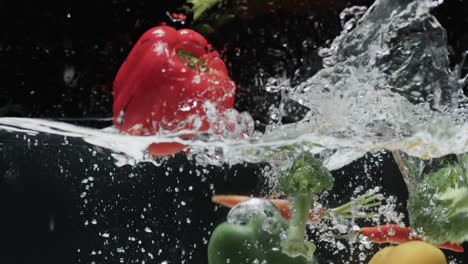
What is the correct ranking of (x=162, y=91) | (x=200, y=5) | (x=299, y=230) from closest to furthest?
(x=299, y=230) < (x=162, y=91) < (x=200, y=5)

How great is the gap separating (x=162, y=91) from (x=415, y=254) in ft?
2.00

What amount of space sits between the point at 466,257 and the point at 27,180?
3.52 feet

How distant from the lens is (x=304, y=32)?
126cm

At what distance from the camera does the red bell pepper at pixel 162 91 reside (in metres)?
0.93

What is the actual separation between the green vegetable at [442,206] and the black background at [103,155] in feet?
0.17

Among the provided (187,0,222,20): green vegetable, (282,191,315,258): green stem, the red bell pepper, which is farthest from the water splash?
(187,0,222,20): green vegetable

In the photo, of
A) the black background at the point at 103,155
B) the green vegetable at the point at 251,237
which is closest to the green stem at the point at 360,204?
the black background at the point at 103,155

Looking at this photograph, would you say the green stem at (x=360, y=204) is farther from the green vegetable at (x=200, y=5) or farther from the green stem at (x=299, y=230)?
the green vegetable at (x=200, y=5)

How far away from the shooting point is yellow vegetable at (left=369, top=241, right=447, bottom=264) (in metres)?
0.88

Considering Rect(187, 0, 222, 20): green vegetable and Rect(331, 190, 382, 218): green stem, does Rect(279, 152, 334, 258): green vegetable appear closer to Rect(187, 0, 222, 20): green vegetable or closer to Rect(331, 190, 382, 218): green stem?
Rect(331, 190, 382, 218): green stem

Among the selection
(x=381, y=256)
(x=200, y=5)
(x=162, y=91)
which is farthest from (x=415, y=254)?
(x=200, y=5)

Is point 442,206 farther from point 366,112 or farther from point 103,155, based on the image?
point 103,155

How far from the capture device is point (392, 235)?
0.97 meters

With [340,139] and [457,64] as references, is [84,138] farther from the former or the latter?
[457,64]
